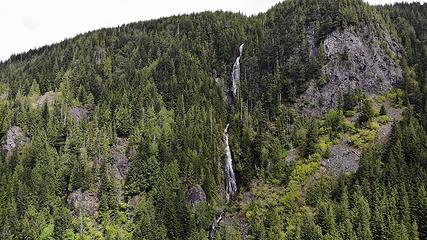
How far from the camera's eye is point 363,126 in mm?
149750

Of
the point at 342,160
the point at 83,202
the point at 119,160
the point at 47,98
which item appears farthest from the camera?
the point at 47,98

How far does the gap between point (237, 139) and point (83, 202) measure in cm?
4598

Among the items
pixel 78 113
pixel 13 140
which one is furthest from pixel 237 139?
pixel 13 140

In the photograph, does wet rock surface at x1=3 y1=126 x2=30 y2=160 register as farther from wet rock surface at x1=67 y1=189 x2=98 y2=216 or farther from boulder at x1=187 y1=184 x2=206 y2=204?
boulder at x1=187 y1=184 x2=206 y2=204

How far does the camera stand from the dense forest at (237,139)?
126625 mm

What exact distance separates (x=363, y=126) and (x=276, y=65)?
43571 millimetres

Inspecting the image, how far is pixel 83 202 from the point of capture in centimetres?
13988

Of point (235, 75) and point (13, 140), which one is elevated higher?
point (235, 75)

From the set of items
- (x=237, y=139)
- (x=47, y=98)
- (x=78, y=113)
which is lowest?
(x=237, y=139)

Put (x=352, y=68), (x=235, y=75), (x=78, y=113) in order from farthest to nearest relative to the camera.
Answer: (x=235, y=75)
(x=78, y=113)
(x=352, y=68)

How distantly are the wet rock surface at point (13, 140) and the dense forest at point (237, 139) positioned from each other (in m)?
0.46

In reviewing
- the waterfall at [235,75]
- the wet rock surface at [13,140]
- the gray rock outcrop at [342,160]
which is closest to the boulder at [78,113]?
the wet rock surface at [13,140]

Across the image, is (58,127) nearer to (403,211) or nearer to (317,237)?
(317,237)

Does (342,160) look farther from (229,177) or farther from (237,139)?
(237,139)
